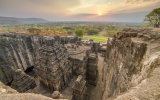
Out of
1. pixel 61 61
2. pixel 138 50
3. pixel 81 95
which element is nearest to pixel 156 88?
pixel 138 50

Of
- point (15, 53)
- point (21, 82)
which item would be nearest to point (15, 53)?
point (15, 53)

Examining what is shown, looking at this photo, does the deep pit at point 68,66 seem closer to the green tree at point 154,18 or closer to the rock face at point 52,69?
the rock face at point 52,69

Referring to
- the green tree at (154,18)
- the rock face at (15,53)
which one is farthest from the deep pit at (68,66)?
the green tree at (154,18)

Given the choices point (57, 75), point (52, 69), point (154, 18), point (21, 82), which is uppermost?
point (154, 18)

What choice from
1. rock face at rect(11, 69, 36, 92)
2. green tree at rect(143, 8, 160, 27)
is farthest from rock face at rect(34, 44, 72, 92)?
green tree at rect(143, 8, 160, 27)

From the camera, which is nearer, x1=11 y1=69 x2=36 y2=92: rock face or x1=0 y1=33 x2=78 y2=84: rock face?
x1=11 y1=69 x2=36 y2=92: rock face

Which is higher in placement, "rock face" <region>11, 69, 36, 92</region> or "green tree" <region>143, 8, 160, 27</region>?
"green tree" <region>143, 8, 160, 27</region>

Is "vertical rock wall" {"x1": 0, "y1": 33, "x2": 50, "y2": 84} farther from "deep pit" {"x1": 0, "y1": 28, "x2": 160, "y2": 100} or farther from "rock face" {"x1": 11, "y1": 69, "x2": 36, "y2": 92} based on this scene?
"rock face" {"x1": 11, "y1": 69, "x2": 36, "y2": 92}

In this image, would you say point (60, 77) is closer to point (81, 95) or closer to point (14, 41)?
point (81, 95)

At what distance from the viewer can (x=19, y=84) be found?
361 inches

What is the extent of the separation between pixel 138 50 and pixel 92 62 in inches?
352

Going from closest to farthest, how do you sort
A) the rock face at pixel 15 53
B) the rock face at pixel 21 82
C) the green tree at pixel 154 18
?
the rock face at pixel 21 82, the rock face at pixel 15 53, the green tree at pixel 154 18

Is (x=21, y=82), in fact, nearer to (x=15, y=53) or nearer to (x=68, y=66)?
(x=68, y=66)

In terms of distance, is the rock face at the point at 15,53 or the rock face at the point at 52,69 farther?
the rock face at the point at 15,53
